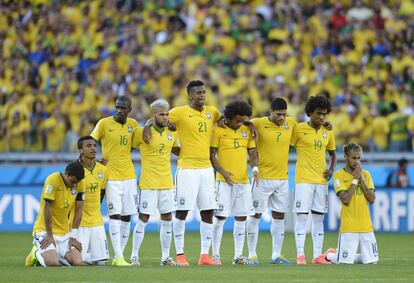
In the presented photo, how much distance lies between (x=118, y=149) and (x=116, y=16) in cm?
1489

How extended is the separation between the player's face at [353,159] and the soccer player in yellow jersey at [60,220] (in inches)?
142

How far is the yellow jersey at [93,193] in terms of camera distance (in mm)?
16719

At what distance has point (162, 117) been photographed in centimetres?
1659

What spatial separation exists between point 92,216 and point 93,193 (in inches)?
12.9

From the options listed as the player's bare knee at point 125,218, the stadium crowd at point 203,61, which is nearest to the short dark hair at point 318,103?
the player's bare knee at point 125,218

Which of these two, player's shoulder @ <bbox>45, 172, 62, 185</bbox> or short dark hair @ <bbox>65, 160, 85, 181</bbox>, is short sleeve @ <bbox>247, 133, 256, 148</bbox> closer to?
short dark hair @ <bbox>65, 160, 85, 181</bbox>

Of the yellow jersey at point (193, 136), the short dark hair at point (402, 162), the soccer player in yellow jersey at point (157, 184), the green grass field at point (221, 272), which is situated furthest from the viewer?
the short dark hair at point (402, 162)

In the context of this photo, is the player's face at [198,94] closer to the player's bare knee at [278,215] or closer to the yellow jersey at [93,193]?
the yellow jersey at [93,193]

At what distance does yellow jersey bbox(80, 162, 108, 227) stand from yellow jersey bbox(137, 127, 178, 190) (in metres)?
0.55

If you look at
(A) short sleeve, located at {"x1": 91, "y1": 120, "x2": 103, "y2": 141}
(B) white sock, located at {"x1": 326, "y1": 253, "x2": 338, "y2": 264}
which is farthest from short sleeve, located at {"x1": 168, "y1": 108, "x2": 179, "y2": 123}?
(B) white sock, located at {"x1": 326, "y1": 253, "x2": 338, "y2": 264}

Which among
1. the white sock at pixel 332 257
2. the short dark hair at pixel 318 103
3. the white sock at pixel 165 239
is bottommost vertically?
the white sock at pixel 332 257

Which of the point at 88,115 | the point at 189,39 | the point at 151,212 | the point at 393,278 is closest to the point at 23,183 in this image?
the point at 88,115

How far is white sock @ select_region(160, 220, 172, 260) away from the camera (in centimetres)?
1659

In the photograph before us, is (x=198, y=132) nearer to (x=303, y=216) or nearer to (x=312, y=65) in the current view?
(x=303, y=216)
